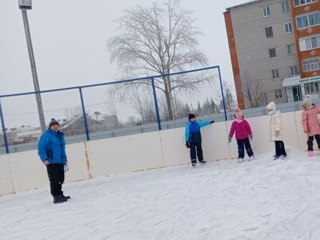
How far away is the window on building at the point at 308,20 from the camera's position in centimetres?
4441

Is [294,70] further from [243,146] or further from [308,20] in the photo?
[243,146]

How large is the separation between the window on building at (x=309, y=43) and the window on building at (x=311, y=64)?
1562 mm

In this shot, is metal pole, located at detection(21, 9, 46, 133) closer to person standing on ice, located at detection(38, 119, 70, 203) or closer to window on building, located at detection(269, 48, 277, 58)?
person standing on ice, located at detection(38, 119, 70, 203)

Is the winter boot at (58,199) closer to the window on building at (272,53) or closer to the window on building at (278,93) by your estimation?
the window on building at (278,93)

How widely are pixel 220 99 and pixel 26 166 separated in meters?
5.57

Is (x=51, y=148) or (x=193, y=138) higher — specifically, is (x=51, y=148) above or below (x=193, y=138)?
above

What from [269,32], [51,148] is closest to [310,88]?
[269,32]

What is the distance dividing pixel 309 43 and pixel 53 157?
44.1 m

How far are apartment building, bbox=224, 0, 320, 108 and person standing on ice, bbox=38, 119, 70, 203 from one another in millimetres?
38751

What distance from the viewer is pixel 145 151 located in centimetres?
1012

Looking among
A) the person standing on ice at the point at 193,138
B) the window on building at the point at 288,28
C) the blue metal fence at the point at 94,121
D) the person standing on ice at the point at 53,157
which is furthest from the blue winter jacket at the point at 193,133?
the window on building at the point at 288,28

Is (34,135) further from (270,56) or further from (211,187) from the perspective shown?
(270,56)

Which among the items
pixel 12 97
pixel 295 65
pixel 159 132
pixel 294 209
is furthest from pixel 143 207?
pixel 295 65

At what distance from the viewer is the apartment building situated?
44719mm
